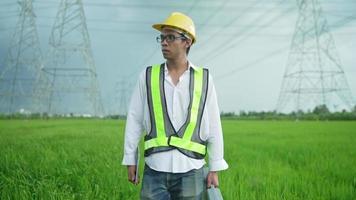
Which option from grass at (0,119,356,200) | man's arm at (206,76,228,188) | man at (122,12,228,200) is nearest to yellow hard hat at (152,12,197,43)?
man at (122,12,228,200)

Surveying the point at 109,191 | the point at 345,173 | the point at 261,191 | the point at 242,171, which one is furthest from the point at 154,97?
the point at 345,173

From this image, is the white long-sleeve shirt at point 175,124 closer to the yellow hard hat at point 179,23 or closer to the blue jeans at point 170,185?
the blue jeans at point 170,185

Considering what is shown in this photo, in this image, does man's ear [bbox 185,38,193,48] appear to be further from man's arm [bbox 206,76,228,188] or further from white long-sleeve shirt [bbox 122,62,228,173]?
man's arm [bbox 206,76,228,188]

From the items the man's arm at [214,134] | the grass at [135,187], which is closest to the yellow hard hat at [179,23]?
the man's arm at [214,134]

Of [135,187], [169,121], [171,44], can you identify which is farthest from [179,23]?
[135,187]

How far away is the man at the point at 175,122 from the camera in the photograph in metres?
3.01

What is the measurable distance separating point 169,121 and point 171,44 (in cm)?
49

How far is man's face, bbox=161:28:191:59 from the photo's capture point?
10.1 ft

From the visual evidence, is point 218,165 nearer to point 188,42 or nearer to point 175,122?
point 175,122

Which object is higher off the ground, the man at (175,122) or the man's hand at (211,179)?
the man at (175,122)

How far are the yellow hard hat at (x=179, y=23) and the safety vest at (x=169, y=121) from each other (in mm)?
280

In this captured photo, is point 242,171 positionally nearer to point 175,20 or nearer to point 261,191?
point 261,191

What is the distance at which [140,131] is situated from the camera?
3.14 meters

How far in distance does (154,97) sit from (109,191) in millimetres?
2220
